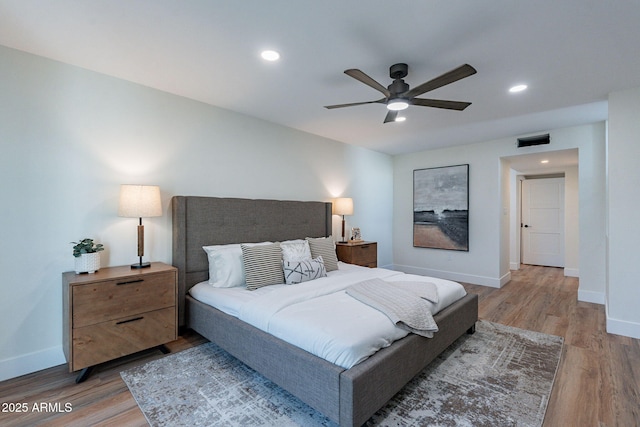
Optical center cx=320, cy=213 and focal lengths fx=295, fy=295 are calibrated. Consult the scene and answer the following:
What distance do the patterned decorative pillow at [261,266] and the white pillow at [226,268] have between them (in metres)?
0.10

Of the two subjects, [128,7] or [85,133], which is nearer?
[128,7]

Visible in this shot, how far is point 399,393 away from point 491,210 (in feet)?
13.2

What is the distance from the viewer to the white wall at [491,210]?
13.6 feet

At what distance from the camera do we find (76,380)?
224cm

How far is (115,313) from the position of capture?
2348mm

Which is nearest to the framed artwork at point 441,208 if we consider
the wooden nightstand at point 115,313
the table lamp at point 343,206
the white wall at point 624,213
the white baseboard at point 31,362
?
the table lamp at point 343,206

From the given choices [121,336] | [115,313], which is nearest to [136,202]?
[115,313]

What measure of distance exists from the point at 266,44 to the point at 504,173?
4756mm

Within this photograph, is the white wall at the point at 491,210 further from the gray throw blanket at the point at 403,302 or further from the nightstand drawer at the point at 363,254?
the gray throw blanket at the point at 403,302

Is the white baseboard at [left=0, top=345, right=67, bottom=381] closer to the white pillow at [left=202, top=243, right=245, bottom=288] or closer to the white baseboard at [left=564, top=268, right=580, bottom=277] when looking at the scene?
the white pillow at [left=202, top=243, right=245, bottom=288]

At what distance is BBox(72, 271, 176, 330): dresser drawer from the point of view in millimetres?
2199

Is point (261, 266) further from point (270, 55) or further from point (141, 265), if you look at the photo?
point (270, 55)

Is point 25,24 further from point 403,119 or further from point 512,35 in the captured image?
point 403,119

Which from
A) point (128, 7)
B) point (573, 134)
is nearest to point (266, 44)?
point (128, 7)
